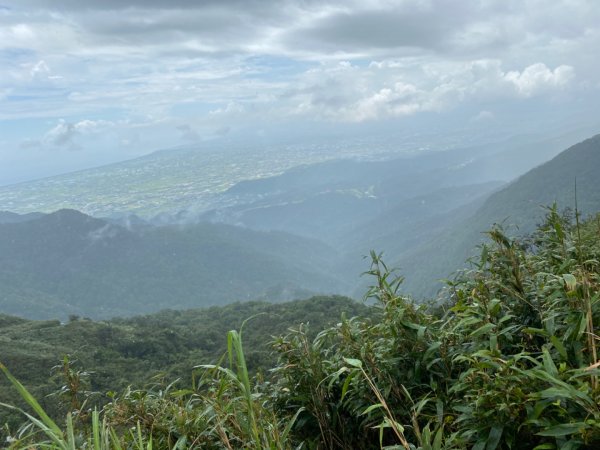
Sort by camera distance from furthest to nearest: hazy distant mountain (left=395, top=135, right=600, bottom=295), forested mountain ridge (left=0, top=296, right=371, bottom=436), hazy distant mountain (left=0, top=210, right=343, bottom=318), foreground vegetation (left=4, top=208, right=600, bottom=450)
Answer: hazy distant mountain (left=0, top=210, right=343, bottom=318), hazy distant mountain (left=395, top=135, right=600, bottom=295), forested mountain ridge (left=0, top=296, right=371, bottom=436), foreground vegetation (left=4, top=208, right=600, bottom=450)

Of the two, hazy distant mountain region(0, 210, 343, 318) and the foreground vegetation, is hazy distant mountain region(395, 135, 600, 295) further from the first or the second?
the foreground vegetation

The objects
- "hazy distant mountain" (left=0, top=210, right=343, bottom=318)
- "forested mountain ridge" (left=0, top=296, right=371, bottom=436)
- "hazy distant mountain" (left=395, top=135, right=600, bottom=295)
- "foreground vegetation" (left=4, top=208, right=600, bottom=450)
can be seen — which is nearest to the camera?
"foreground vegetation" (left=4, top=208, right=600, bottom=450)

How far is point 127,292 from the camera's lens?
546 ft

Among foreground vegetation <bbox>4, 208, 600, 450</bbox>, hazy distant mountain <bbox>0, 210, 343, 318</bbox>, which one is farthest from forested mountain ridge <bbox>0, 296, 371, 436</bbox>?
hazy distant mountain <bbox>0, 210, 343, 318</bbox>

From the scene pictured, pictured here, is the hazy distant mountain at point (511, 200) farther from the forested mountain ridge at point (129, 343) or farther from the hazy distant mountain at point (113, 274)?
the forested mountain ridge at point (129, 343)

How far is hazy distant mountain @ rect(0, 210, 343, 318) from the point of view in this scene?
157750 mm

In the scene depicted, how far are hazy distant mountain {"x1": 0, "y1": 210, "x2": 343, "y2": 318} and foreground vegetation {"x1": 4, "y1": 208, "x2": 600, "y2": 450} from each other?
137137 mm

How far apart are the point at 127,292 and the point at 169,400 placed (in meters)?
177

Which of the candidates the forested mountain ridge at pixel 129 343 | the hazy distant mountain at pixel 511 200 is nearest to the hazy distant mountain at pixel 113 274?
the hazy distant mountain at pixel 511 200

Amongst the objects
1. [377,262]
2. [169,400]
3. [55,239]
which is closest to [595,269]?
[377,262]

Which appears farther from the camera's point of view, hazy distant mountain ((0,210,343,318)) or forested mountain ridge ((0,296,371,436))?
hazy distant mountain ((0,210,343,318))

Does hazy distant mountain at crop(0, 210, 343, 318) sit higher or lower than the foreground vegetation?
lower

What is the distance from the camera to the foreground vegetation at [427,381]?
4.45ft

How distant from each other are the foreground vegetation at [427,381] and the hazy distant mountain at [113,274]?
450ft
